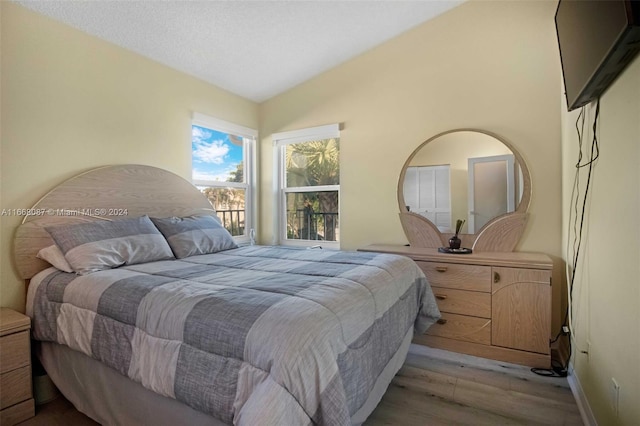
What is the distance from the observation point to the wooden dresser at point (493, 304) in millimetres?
2141

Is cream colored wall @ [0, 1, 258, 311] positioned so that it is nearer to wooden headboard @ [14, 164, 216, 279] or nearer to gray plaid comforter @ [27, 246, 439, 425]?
wooden headboard @ [14, 164, 216, 279]

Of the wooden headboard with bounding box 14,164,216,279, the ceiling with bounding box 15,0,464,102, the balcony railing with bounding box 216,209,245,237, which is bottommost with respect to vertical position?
the balcony railing with bounding box 216,209,245,237

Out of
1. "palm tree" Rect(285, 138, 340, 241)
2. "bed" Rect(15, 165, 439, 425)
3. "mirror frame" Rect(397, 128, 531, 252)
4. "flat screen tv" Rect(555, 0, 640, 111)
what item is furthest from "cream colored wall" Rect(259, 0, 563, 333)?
"bed" Rect(15, 165, 439, 425)

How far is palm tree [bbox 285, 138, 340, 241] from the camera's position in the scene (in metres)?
3.46

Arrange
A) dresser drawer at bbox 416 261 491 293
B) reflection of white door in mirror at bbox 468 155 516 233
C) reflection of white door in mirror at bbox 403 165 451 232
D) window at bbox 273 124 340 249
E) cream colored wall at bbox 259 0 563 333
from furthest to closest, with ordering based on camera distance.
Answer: window at bbox 273 124 340 249
reflection of white door in mirror at bbox 403 165 451 232
reflection of white door in mirror at bbox 468 155 516 233
cream colored wall at bbox 259 0 563 333
dresser drawer at bbox 416 261 491 293

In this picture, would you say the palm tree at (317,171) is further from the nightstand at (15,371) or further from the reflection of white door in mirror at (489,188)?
the nightstand at (15,371)

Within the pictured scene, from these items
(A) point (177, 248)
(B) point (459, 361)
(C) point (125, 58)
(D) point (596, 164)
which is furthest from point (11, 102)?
(B) point (459, 361)

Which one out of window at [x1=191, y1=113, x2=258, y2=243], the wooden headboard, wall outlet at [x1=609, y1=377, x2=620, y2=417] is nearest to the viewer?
wall outlet at [x1=609, y1=377, x2=620, y2=417]

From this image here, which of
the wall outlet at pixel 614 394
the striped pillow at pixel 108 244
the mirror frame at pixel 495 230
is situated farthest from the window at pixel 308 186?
the wall outlet at pixel 614 394

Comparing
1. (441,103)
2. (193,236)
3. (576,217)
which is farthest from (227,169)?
→ (576,217)

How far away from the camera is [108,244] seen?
6.41 ft

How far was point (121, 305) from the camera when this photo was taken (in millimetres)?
1417

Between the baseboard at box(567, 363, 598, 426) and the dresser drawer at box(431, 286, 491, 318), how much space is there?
56cm

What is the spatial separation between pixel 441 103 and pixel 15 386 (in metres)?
3.53
